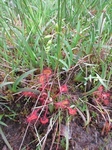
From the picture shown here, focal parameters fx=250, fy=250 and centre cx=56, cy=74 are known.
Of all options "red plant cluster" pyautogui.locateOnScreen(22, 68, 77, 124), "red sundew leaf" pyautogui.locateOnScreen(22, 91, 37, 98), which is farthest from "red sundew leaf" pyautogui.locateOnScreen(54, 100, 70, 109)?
"red sundew leaf" pyautogui.locateOnScreen(22, 91, 37, 98)

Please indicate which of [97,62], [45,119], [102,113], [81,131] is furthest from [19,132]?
[97,62]

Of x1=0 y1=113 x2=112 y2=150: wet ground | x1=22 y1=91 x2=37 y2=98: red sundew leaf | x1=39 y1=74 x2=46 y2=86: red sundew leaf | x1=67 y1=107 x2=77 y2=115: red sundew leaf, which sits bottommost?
x1=0 y1=113 x2=112 y2=150: wet ground

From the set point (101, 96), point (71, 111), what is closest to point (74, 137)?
point (71, 111)

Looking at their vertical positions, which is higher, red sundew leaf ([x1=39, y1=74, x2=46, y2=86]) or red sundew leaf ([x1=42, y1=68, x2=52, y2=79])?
red sundew leaf ([x1=42, y1=68, x2=52, y2=79])

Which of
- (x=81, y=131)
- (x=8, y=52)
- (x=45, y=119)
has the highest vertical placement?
(x=8, y=52)

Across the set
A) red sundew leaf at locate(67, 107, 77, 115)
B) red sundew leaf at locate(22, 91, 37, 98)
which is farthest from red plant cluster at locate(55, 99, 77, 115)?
Result: red sundew leaf at locate(22, 91, 37, 98)

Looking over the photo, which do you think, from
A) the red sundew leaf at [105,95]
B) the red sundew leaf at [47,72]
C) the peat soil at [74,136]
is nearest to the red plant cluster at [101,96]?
the red sundew leaf at [105,95]

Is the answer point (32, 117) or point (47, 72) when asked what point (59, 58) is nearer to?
point (47, 72)

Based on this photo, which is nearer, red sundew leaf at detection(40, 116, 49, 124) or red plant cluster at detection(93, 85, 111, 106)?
red sundew leaf at detection(40, 116, 49, 124)

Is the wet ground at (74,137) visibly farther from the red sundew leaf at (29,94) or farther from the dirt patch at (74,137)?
the red sundew leaf at (29,94)

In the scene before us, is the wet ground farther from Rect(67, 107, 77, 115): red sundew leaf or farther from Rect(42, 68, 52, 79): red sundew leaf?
Rect(42, 68, 52, 79): red sundew leaf

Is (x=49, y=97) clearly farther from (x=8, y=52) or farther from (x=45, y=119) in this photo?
(x=8, y=52)
